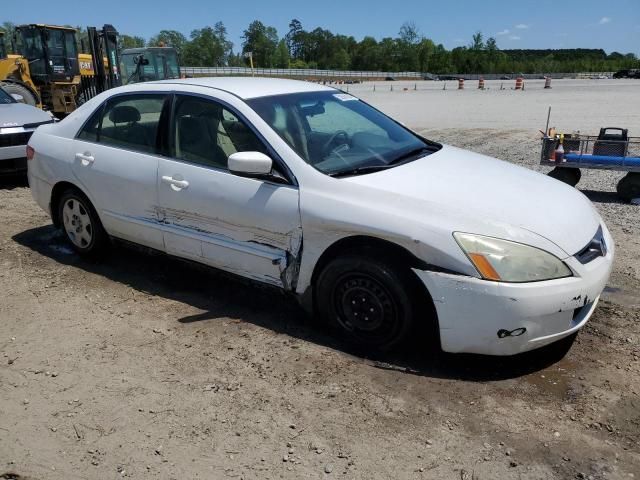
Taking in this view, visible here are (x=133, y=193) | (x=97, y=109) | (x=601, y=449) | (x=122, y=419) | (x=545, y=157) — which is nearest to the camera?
(x=601, y=449)

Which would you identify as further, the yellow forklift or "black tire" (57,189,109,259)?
the yellow forklift

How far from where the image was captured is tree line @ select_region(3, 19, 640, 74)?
106 meters

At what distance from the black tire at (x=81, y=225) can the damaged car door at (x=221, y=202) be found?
96cm

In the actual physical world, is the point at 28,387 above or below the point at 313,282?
below

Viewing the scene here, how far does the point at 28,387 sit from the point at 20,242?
3.03 metres

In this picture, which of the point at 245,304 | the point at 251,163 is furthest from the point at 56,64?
the point at 251,163

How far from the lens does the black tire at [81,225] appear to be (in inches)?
191

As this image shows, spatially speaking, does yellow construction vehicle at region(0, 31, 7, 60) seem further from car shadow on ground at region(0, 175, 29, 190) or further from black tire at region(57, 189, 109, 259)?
black tire at region(57, 189, 109, 259)

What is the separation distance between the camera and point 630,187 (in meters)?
7.25

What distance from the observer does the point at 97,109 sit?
476 centimetres

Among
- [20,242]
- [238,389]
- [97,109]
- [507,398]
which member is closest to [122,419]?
[238,389]

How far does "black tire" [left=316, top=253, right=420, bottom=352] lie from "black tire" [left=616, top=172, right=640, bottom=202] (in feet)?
17.9

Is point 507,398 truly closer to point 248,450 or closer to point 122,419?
point 248,450

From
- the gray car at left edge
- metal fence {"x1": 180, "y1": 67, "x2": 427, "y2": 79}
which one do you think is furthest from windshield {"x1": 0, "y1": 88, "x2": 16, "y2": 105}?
metal fence {"x1": 180, "y1": 67, "x2": 427, "y2": 79}
